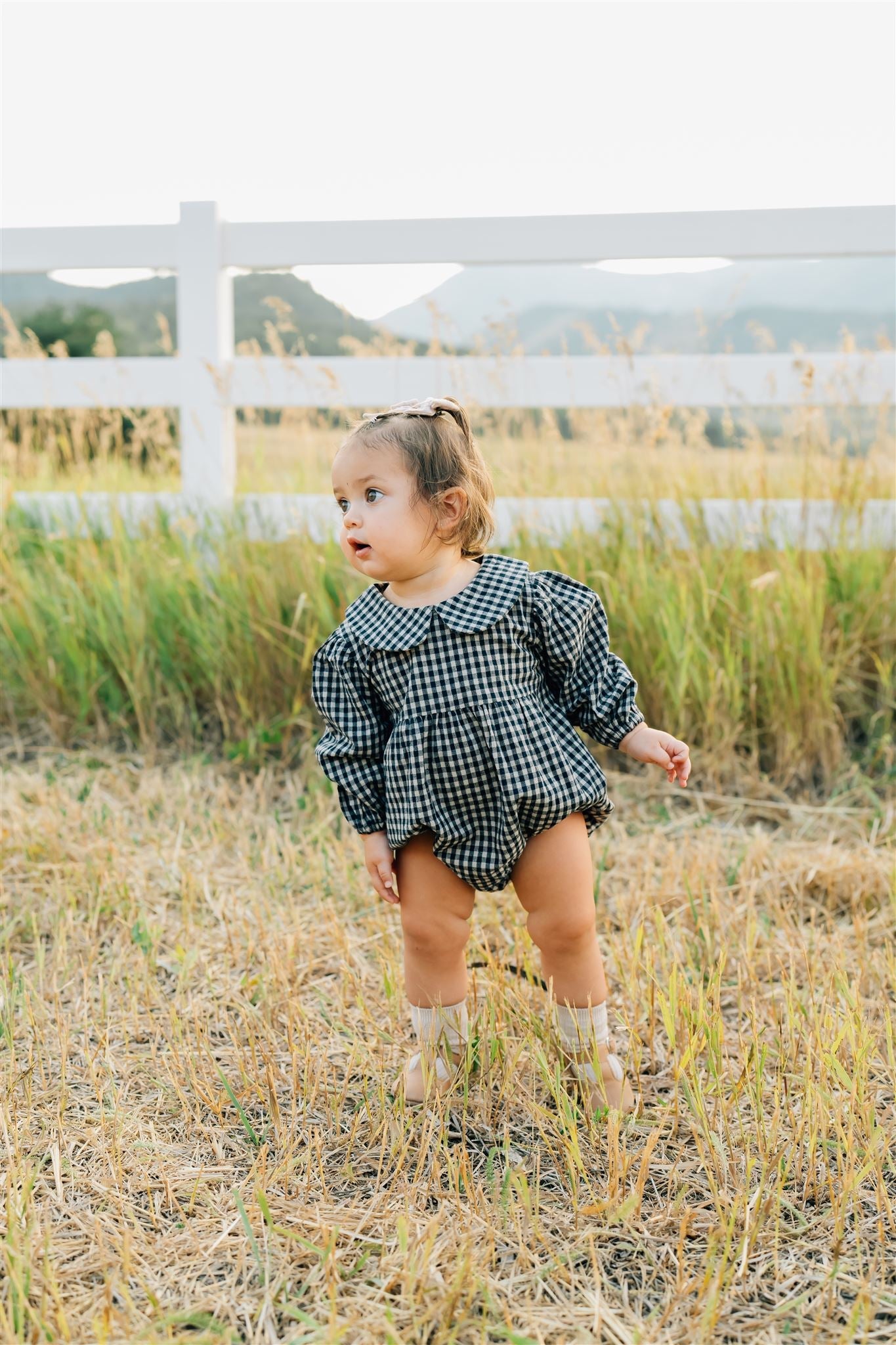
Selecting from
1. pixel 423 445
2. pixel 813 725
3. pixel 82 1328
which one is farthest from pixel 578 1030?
pixel 813 725

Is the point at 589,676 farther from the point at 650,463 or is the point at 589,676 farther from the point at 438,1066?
the point at 650,463

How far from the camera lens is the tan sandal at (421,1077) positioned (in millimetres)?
1844

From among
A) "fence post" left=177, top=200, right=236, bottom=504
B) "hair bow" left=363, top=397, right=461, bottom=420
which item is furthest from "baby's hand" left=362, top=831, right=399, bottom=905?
"fence post" left=177, top=200, right=236, bottom=504

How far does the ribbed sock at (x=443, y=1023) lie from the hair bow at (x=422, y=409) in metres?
0.96

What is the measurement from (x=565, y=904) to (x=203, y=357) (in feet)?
10.8

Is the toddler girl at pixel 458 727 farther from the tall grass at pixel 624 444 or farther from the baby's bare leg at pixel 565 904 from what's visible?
the tall grass at pixel 624 444

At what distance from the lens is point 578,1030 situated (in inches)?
71.1

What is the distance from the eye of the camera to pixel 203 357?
14.6 ft

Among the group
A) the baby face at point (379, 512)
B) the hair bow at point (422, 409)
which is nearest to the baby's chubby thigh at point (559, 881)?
the baby face at point (379, 512)

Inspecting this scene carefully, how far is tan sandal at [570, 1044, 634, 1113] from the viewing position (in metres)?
1.82

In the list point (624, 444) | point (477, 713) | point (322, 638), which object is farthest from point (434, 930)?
point (624, 444)

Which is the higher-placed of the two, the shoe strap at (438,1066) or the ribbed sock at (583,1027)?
the ribbed sock at (583,1027)

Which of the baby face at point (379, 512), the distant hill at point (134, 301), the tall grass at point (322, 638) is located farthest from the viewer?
the distant hill at point (134, 301)

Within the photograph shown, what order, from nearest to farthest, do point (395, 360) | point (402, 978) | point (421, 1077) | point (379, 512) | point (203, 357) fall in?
1. point (379, 512)
2. point (421, 1077)
3. point (402, 978)
4. point (395, 360)
5. point (203, 357)
